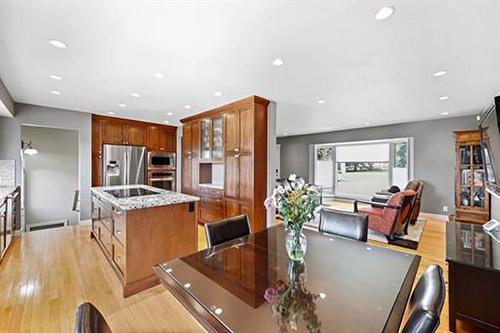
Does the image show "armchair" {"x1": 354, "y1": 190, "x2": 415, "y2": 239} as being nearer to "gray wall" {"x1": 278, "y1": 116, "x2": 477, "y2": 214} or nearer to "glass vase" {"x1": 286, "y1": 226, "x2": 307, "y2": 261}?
"gray wall" {"x1": 278, "y1": 116, "x2": 477, "y2": 214}

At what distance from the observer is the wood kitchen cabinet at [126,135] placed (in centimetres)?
543

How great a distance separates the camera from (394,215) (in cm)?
392

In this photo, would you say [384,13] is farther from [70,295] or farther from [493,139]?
[70,295]

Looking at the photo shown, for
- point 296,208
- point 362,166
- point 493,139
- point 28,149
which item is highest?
point 28,149

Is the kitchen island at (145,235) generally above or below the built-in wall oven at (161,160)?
below

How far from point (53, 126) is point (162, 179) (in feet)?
8.48

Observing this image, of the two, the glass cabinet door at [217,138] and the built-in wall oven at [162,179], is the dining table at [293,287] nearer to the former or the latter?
the glass cabinet door at [217,138]

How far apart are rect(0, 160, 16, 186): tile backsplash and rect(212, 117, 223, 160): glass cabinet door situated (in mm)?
3712

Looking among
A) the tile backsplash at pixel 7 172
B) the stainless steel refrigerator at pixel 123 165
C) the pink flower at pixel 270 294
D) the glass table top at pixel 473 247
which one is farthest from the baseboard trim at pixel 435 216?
the tile backsplash at pixel 7 172

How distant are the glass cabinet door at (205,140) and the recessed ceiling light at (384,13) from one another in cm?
382

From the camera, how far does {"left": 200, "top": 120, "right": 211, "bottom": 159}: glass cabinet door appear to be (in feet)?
16.9

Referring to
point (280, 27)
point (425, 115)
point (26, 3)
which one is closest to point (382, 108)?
point (425, 115)

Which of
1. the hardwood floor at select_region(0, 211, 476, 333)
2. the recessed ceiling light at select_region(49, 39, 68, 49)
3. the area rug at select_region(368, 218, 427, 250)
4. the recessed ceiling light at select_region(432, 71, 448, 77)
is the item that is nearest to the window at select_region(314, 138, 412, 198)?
the area rug at select_region(368, 218, 427, 250)

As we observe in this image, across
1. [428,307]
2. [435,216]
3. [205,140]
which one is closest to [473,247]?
[428,307]
